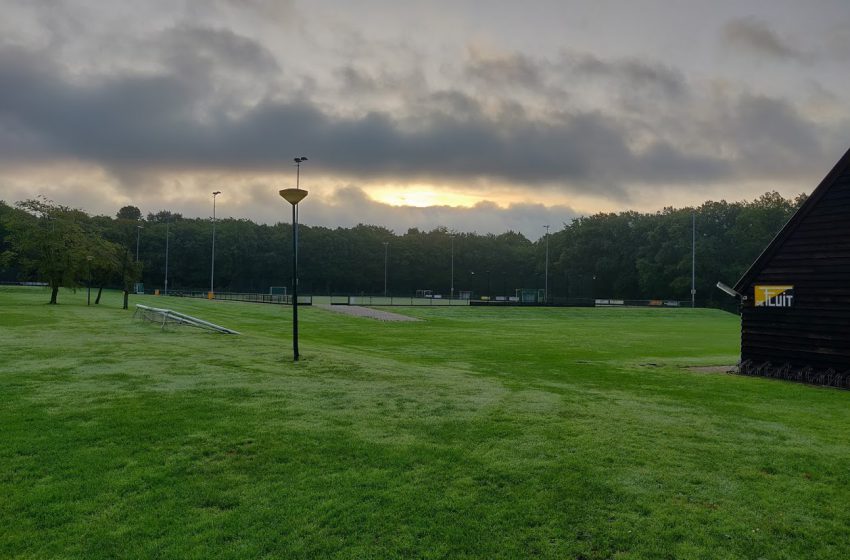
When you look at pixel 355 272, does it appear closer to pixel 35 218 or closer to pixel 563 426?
pixel 35 218

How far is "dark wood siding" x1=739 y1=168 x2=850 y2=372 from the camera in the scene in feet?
49.5

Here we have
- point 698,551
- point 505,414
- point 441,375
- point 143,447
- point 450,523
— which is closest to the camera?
point 698,551

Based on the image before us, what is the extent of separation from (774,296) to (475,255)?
4293 inches

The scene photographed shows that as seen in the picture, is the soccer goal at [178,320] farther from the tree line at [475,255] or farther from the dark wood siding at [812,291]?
the tree line at [475,255]

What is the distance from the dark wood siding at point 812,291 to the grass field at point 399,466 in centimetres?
375

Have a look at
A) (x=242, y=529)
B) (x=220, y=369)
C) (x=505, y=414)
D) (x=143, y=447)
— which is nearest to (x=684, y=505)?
(x=505, y=414)

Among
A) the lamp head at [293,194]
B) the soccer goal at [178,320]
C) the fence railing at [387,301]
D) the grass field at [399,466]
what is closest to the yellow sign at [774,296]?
the grass field at [399,466]

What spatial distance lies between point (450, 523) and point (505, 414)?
3861 mm

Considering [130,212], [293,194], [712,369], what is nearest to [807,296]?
[712,369]

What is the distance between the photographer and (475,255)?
4943 inches

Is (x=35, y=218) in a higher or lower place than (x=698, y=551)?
higher

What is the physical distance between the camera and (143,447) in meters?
6.64

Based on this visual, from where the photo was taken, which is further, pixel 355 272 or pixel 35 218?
pixel 355 272

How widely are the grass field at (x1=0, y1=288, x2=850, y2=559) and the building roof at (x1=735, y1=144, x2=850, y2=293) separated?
5.81 m
